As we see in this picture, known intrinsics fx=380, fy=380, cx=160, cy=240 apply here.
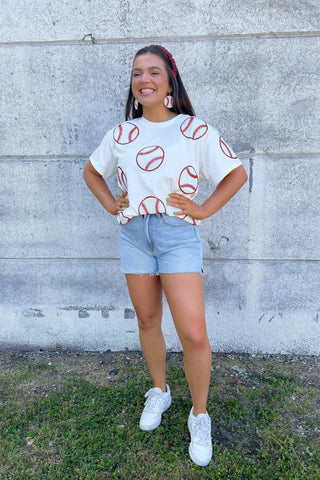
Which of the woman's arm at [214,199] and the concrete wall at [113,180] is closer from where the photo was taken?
the woman's arm at [214,199]

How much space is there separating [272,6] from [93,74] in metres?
1.30

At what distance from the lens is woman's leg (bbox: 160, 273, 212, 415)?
6.53 feet

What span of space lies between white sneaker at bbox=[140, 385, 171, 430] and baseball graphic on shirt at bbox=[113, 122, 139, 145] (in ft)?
5.09

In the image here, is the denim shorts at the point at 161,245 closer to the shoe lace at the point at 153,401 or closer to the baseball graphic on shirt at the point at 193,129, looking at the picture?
the baseball graphic on shirt at the point at 193,129

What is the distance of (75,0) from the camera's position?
2.63 m

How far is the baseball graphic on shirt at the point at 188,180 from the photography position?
191 centimetres

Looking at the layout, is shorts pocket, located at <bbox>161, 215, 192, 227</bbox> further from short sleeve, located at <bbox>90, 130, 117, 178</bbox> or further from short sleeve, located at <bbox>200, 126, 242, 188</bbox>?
short sleeve, located at <bbox>90, 130, 117, 178</bbox>

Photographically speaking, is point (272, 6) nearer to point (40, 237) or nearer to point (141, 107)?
point (141, 107)

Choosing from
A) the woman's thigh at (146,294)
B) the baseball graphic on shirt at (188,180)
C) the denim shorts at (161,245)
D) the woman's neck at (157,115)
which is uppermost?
the woman's neck at (157,115)

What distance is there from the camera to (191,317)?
1986 mm

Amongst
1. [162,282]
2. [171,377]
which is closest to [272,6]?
[162,282]

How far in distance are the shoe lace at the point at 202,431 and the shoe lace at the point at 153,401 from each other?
0.30m

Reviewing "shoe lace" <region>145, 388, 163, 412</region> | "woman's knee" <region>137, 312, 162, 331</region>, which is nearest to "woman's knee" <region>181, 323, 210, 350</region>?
"woman's knee" <region>137, 312, 162, 331</region>

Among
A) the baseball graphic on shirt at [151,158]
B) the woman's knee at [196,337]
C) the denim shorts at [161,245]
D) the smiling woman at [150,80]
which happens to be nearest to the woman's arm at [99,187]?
the denim shorts at [161,245]
